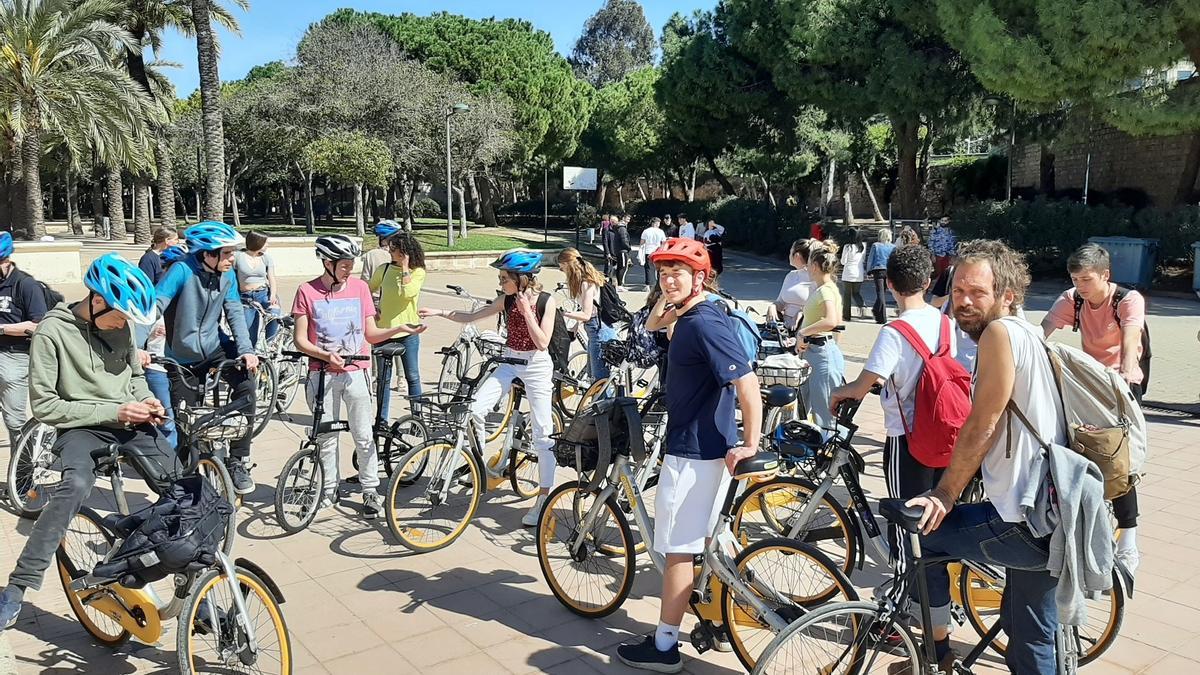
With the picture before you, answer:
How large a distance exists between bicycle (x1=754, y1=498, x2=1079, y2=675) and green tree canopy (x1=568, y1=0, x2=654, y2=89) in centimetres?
9183

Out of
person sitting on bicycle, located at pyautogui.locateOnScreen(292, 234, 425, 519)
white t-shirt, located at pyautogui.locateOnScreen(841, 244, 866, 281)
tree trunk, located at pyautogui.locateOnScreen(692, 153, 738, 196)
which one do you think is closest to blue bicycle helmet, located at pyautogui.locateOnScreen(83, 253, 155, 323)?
person sitting on bicycle, located at pyautogui.locateOnScreen(292, 234, 425, 519)

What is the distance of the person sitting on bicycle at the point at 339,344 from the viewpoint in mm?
5727

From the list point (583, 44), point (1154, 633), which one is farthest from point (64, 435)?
point (583, 44)

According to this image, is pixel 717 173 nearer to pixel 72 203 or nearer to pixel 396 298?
pixel 396 298

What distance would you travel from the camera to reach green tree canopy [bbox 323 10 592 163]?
1815 inches

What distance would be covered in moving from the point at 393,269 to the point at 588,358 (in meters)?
2.43

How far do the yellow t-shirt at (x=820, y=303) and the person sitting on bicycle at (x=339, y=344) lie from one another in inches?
109

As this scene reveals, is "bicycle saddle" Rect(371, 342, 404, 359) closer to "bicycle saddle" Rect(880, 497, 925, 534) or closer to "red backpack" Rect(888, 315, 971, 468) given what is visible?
"red backpack" Rect(888, 315, 971, 468)

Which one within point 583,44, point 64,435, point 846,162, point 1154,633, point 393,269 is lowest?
point 1154,633

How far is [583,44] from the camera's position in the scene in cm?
9581

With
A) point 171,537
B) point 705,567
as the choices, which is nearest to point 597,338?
point 705,567

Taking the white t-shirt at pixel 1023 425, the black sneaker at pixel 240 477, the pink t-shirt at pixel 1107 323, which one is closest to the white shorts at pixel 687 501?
the white t-shirt at pixel 1023 425

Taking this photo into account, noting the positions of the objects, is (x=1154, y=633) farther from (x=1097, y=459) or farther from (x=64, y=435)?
(x=64, y=435)

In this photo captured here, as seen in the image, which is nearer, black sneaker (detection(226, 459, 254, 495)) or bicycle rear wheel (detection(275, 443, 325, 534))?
bicycle rear wheel (detection(275, 443, 325, 534))
